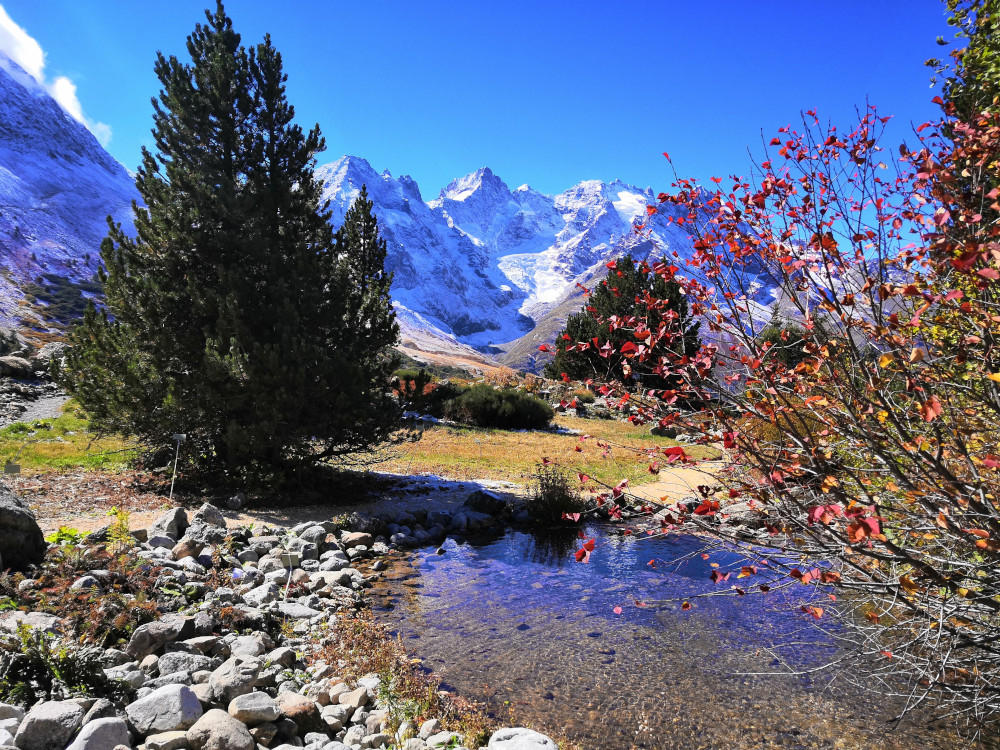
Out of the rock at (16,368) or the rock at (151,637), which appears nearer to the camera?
the rock at (151,637)

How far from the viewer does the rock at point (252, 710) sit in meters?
3.99

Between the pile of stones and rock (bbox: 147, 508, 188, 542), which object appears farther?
rock (bbox: 147, 508, 188, 542)

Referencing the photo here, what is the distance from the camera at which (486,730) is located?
4.33m

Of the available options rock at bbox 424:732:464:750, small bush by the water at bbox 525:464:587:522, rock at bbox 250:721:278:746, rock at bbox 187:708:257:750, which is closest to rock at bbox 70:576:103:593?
rock at bbox 187:708:257:750

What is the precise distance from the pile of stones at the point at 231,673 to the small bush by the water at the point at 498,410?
59.9 feet

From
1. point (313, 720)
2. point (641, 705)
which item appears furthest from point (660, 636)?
point (313, 720)

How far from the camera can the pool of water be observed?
458cm

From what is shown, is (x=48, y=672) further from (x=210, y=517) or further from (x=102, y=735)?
(x=210, y=517)

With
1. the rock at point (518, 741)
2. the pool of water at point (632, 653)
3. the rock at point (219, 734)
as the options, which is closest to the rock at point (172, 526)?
the pool of water at point (632, 653)

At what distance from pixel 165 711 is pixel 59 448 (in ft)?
46.8

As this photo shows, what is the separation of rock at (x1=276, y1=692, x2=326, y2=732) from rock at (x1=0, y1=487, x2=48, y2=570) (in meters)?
3.76

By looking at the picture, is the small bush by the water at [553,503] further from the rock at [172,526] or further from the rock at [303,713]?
the rock at [303,713]

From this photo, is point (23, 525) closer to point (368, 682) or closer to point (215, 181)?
point (368, 682)

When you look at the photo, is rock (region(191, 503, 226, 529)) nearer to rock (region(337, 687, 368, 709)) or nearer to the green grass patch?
the green grass patch
